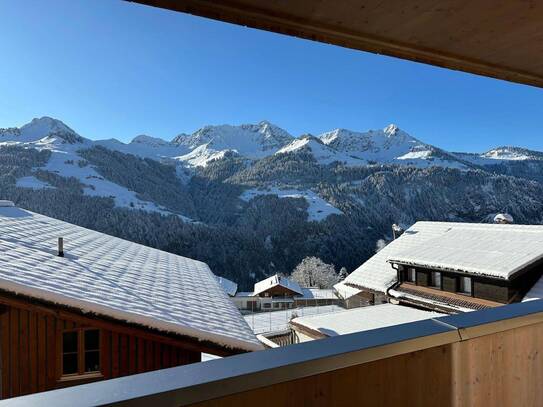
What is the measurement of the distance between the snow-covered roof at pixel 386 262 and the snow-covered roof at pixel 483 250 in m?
1.11

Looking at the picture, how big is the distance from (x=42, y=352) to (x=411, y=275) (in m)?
9.70

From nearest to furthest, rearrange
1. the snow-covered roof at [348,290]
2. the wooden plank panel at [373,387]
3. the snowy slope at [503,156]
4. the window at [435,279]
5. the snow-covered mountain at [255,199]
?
the wooden plank panel at [373,387] < the window at [435,279] < the snow-covered roof at [348,290] < the snow-covered mountain at [255,199] < the snowy slope at [503,156]

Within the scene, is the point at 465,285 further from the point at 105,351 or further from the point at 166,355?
the point at 105,351

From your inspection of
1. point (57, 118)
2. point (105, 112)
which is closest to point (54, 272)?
point (105, 112)

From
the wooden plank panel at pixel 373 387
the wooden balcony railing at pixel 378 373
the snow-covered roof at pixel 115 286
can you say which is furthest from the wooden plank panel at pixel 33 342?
the wooden plank panel at pixel 373 387

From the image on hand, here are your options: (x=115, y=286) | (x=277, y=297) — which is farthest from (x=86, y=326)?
(x=277, y=297)

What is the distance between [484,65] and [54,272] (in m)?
4.44

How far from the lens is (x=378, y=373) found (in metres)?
1.11

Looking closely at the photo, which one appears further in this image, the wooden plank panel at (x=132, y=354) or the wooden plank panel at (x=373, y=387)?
the wooden plank panel at (x=132, y=354)

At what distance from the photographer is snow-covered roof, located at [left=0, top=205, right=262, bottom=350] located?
10.8 feet

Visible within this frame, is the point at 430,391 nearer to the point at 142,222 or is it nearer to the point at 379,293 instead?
the point at 379,293

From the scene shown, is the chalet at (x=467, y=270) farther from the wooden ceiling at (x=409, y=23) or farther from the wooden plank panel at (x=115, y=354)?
the wooden plank panel at (x=115, y=354)

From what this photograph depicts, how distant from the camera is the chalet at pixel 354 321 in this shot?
8.05m

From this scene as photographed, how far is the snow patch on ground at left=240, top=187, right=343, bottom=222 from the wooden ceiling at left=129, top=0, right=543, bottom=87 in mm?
59873
